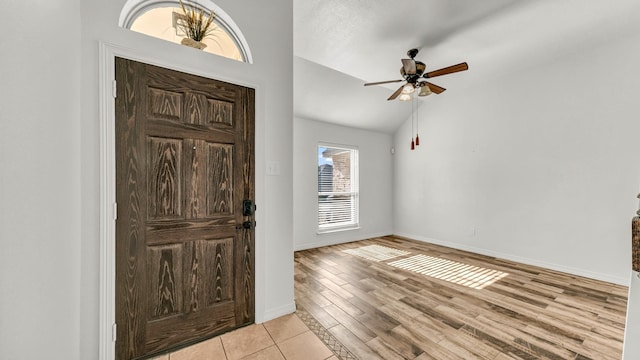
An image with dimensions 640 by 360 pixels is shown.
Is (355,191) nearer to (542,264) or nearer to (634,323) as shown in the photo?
(542,264)

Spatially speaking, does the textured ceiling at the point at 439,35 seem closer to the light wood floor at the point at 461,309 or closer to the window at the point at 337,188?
the window at the point at 337,188

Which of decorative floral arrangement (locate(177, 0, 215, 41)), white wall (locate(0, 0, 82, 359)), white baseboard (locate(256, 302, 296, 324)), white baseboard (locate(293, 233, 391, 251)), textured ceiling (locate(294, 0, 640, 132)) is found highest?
textured ceiling (locate(294, 0, 640, 132))

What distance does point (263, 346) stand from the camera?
1.74m

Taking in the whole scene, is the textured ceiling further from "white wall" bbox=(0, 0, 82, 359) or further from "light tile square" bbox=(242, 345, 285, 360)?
"light tile square" bbox=(242, 345, 285, 360)

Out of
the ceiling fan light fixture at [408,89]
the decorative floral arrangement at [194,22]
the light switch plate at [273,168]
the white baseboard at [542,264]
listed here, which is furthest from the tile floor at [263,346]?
the white baseboard at [542,264]

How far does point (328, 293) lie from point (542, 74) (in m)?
4.29

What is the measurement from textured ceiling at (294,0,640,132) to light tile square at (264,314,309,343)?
9.51ft

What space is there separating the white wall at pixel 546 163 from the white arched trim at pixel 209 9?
3335mm

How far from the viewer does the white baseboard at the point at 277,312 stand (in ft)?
6.69

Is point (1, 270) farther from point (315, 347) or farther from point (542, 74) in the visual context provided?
point (542, 74)

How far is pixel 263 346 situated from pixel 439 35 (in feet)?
11.6

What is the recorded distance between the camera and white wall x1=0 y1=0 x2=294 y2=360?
12.7 inches

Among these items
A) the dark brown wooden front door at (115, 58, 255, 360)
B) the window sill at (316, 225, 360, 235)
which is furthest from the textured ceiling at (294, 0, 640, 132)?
the window sill at (316, 225, 360, 235)

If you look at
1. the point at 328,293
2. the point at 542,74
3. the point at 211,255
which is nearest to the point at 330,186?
the point at 328,293
